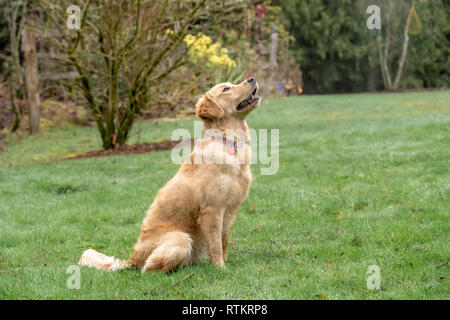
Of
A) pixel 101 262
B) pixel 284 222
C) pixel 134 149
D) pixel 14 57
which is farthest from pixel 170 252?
pixel 14 57

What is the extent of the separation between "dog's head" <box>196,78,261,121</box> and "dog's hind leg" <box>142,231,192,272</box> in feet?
3.65

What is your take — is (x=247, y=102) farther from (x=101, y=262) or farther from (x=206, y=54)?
(x=206, y=54)

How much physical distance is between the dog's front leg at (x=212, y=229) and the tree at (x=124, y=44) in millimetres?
7699

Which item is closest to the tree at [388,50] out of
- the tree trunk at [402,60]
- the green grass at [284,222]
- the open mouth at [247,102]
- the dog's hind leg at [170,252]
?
the tree trunk at [402,60]

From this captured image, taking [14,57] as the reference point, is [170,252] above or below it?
below

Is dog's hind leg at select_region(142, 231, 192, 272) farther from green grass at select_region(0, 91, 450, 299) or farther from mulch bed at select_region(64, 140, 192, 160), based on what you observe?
mulch bed at select_region(64, 140, 192, 160)

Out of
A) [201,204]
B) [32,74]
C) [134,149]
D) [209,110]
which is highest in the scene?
[32,74]

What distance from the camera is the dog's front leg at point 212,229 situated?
4570 millimetres

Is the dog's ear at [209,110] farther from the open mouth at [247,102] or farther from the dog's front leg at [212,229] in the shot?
the dog's front leg at [212,229]

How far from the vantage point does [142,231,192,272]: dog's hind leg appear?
14.7ft

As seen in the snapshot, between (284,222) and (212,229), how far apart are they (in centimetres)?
202

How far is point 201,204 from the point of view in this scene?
461 cm
